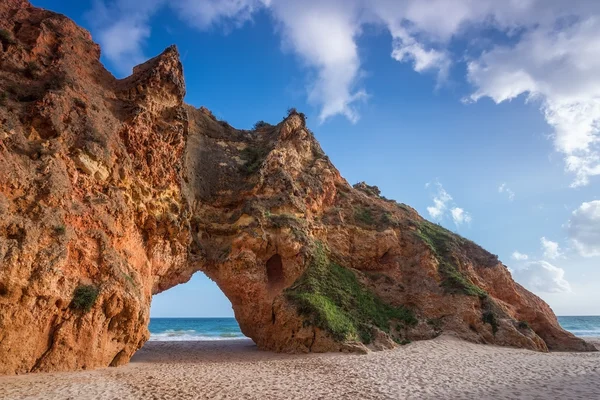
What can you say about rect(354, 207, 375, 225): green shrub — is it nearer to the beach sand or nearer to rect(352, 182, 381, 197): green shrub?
rect(352, 182, 381, 197): green shrub

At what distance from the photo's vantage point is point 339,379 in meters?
11.6

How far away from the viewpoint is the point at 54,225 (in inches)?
500

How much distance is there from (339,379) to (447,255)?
52.7ft

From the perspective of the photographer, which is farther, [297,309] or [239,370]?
[297,309]

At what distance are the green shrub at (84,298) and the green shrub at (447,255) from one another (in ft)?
61.4

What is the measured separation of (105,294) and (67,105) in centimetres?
825

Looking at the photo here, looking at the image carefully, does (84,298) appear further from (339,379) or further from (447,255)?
(447,255)

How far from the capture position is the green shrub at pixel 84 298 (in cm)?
1253

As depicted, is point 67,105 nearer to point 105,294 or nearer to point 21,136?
point 21,136

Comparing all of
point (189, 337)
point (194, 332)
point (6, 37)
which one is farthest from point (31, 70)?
point (194, 332)

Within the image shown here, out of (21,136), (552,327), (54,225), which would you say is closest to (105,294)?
(54,225)

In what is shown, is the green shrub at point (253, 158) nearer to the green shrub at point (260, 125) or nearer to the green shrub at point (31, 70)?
the green shrub at point (260, 125)

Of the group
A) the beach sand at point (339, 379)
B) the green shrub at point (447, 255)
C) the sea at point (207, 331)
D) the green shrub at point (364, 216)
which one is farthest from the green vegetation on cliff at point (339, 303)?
the sea at point (207, 331)

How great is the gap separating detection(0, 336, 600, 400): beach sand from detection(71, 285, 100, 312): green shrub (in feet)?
6.83
